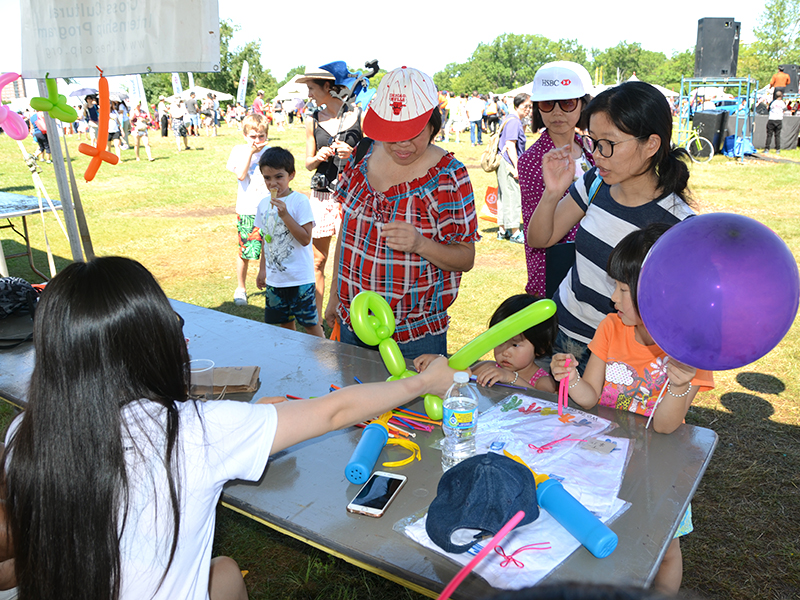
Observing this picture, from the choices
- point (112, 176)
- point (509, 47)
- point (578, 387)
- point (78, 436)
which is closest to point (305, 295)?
point (578, 387)

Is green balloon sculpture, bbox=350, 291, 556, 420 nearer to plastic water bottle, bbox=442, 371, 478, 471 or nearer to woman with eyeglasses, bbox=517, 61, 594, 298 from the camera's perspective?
plastic water bottle, bbox=442, 371, 478, 471

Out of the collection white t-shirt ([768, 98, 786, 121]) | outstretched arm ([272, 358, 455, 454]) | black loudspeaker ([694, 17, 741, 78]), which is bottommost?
outstretched arm ([272, 358, 455, 454])

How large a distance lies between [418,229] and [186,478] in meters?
1.32

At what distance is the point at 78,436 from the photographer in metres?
1.13

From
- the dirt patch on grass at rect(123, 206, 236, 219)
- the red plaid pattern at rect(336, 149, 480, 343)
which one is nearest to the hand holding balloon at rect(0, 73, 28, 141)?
the red plaid pattern at rect(336, 149, 480, 343)

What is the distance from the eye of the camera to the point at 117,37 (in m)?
2.88

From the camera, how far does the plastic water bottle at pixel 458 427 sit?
1.56 meters

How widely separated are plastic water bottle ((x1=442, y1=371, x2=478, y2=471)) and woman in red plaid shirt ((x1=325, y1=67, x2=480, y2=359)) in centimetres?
69

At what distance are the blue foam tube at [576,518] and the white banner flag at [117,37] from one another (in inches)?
91.9

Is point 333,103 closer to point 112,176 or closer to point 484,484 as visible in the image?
point 484,484

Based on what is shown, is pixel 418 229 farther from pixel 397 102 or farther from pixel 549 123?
pixel 549 123

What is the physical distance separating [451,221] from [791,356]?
3.34 m

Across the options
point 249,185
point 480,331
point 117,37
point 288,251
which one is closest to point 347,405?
point 288,251

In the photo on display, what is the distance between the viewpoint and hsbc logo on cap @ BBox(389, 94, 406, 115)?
218cm
